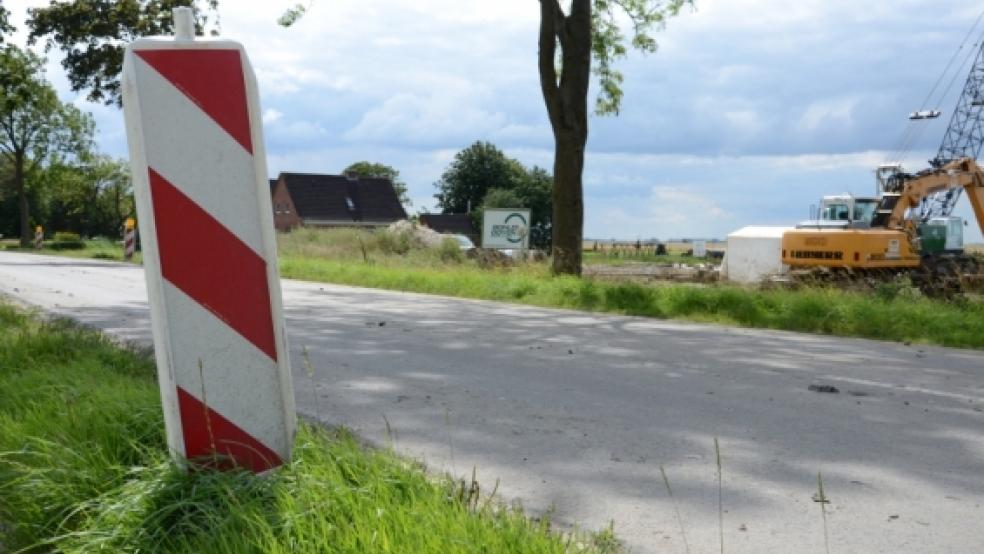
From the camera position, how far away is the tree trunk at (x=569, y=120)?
19406 mm

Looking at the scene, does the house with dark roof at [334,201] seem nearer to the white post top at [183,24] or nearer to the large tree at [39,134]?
the large tree at [39,134]

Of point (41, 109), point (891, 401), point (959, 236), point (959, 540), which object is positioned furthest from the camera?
point (41, 109)

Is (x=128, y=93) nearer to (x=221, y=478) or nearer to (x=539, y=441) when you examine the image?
(x=221, y=478)

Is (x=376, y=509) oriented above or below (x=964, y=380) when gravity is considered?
above

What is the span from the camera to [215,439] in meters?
3.48

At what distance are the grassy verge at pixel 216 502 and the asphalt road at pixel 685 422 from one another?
59cm

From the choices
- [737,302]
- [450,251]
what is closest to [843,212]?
[450,251]

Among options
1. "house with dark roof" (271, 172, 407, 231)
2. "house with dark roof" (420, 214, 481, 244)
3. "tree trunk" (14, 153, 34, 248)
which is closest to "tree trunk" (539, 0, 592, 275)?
"tree trunk" (14, 153, 34, 248)

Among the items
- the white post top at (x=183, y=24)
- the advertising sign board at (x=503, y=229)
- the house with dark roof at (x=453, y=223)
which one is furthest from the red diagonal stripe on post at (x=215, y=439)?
the house with dark roof at (x=453, y=223)

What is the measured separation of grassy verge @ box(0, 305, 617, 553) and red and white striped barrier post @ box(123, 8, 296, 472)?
0.20 m

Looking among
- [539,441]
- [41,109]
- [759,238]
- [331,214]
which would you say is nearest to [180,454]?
[539,441]

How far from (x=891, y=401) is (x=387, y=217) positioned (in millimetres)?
81750

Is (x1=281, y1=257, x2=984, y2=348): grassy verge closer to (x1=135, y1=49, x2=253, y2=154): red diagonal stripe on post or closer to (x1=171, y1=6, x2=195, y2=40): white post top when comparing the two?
(x1=135, y1=49, x2=253, y2=154): red diagonal stripe on post

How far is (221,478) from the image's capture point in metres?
3.39
